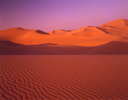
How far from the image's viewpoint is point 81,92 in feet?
12.0

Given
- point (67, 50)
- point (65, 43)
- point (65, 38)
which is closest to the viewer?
point (67, 50)

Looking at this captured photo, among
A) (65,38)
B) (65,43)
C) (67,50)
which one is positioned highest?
(65,38)

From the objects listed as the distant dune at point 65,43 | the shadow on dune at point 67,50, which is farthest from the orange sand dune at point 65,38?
the shadow on dune at point 67,50

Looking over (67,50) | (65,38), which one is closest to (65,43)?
(65,38)

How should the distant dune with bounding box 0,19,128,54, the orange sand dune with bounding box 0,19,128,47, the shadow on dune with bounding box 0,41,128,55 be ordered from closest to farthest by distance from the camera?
the shadow on dune with bounding box 0,41,128,55 → the distant dune with bounding box 0,19,128,54 → the orange sand dune with bounding box 0,19,128,47

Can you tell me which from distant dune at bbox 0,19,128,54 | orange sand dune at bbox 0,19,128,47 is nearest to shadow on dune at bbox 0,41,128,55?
distant dune at bbox 0,19,128,54

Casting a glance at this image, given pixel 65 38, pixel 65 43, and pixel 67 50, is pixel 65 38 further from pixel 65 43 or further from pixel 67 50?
pixel 67 50

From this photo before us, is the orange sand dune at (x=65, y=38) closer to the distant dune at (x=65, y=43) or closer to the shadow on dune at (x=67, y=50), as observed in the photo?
the distant dune at (x=65, y=43)

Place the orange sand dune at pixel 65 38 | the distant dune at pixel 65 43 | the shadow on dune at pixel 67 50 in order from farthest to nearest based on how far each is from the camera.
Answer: the orange sand dune at pixel 65 38
the distant dune at pixel 65 43
the shadow on dune at pixel 67 50

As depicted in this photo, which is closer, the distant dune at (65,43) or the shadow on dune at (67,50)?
the shadow on dune at (67,50)

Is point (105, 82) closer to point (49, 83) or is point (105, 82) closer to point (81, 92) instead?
point (81, 92)

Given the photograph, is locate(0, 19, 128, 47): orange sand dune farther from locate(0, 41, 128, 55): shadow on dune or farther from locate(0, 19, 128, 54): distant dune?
locate(0, 41, 128, 55): shadow on dune

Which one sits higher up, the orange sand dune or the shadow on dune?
the orange sand dune

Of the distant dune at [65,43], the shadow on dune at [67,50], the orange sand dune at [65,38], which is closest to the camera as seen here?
the shadow on dune at [67,50]
